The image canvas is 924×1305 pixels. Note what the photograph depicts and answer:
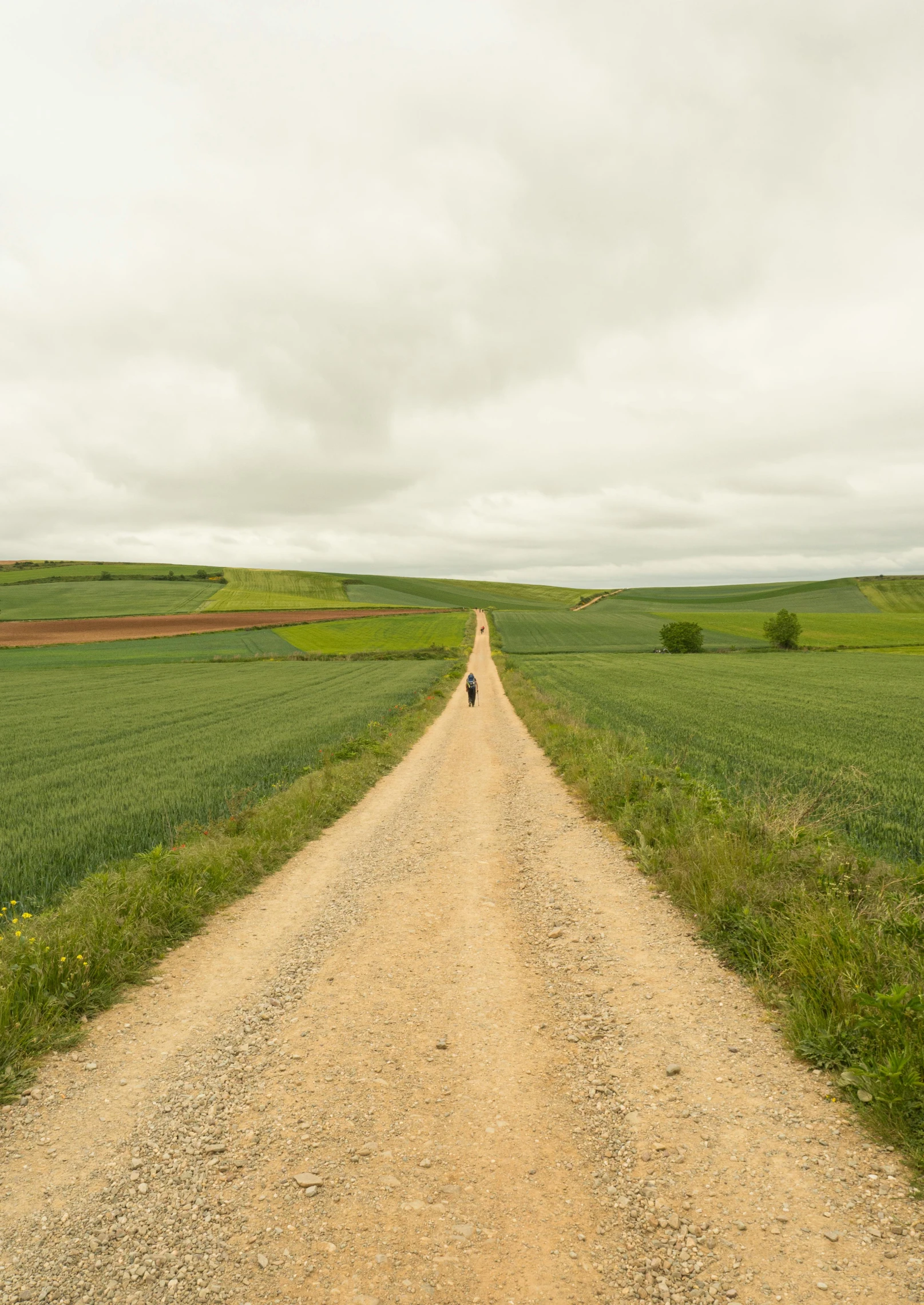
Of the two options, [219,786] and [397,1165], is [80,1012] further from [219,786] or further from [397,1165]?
[219,786]

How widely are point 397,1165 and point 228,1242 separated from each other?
1.19 metres

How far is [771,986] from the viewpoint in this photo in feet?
21.1

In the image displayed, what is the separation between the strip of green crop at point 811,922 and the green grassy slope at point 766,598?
13860cm

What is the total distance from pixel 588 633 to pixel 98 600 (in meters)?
90.2

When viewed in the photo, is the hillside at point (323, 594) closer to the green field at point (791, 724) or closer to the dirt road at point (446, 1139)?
the green field at point (791, 724)

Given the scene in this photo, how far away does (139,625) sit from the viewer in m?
85.4

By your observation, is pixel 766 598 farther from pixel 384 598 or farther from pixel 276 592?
pixel 276 592

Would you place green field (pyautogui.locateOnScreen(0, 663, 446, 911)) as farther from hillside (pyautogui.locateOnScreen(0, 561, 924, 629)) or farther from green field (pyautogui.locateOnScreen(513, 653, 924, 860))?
hillside (pyautogui.locateOnScreen(0, 561, 924, 629))

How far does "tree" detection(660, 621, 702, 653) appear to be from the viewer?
260 ft

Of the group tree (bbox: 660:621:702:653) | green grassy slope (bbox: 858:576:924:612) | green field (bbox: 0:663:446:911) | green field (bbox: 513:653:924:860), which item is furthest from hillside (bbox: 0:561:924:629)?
green field (bbox: 513:653:924:860)

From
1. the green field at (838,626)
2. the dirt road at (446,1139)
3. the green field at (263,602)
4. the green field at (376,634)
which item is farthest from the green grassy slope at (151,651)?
the green field at (838,626)

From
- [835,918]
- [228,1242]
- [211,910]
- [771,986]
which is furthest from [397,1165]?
[211,910]

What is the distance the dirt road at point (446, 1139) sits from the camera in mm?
3701

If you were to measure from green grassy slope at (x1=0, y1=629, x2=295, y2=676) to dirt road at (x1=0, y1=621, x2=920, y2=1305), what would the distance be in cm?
6043
